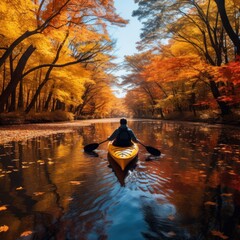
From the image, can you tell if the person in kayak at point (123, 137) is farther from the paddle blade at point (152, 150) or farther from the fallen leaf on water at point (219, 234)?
the fallen leaf on water at point (219, 234)

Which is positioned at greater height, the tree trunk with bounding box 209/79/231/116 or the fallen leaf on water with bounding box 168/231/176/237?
the tree trunk with bounding box 209/79/231/116

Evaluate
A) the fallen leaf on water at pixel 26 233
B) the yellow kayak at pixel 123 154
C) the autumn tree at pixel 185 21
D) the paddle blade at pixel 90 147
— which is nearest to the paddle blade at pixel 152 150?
the yellow kayak at pixel 123 154

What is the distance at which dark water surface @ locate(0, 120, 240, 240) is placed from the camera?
311cm

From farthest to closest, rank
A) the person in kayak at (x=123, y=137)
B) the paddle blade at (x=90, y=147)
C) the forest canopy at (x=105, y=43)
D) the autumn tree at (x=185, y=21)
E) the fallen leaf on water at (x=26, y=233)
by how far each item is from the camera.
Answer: the autumn tree at (x=185, y=21) → the forest canopy at (x=105, y=43) → the paddle blade at (x=90, y=147) → the person in kayak at (x=123, y=137) → the fallen leaf on water at (x=26, y=233)

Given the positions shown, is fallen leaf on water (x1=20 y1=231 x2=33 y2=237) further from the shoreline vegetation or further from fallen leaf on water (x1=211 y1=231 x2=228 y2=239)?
the shoreline vegetation

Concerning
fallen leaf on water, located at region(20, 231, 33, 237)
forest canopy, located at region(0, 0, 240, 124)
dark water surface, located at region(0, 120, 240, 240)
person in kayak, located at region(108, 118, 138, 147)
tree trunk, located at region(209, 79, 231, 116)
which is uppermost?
forest canopy, located at region(0, 0, 240, 124)

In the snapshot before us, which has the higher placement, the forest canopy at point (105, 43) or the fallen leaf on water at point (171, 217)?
the forest canopy at point (105, 43)

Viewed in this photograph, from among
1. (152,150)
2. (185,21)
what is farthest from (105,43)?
(152,150)

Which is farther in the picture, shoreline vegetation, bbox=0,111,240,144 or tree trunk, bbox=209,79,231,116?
tree trunk, bbox=209,79,231,116

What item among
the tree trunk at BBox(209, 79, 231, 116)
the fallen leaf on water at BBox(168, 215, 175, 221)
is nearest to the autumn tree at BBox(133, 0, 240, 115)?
the tree trunk at BBox(209, 79, 231, 116)

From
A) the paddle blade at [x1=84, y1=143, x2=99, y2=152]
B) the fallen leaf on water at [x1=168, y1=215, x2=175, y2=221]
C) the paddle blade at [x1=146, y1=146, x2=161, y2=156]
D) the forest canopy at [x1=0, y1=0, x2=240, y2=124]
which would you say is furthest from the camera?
the forest canopy at [x1=0, y1=0, x2=240, y2=124]

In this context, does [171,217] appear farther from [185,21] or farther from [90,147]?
[185,21]

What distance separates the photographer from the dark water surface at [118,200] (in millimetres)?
3111

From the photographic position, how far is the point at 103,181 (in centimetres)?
530
